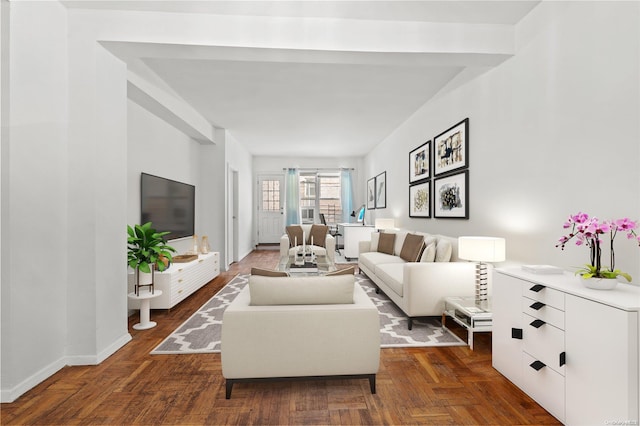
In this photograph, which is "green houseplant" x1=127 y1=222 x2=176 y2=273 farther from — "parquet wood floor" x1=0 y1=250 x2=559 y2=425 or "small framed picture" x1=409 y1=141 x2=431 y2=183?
"small framed picture" x1=409 y1=141 x2=431 y2=183

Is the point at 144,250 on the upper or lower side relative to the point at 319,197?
lower

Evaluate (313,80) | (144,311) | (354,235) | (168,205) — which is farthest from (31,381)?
(354,235)

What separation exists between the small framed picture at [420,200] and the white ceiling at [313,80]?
1.19 metres

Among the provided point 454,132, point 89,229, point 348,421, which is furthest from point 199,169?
point 348,421

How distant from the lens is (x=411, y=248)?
13.3 feet

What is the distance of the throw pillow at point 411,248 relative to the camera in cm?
385

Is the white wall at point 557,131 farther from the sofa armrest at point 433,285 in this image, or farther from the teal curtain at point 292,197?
the teal curtain at point 292,197

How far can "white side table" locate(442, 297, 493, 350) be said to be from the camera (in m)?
2.54

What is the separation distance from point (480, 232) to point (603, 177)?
57.7 inches

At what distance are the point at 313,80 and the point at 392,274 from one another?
2.42 meters

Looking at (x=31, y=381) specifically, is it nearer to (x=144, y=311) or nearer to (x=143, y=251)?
(x=144, y=311)

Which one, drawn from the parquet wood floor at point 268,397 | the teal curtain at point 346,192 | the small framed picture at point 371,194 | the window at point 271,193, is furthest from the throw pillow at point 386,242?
the window at point 271,193

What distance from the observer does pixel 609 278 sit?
1.61 meters

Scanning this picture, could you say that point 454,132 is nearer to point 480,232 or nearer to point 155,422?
point 480,232
